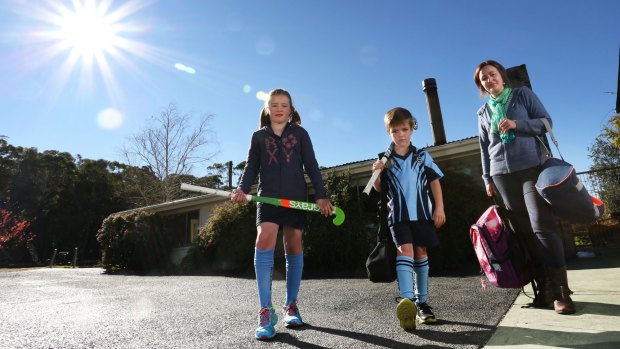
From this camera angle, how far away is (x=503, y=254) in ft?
8.45

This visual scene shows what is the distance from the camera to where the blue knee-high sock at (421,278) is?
8.27ft

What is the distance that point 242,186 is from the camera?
261cm

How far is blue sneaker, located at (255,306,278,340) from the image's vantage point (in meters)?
2.15

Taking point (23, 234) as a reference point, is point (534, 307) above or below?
below

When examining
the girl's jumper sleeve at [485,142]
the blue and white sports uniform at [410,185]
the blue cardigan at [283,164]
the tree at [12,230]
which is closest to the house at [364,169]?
the girl's jumper sleeve at [485,142]

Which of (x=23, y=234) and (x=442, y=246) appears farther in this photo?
(x=23, y=234)

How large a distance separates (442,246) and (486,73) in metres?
4.76

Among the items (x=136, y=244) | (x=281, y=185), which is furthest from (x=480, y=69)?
(x=136, y=244)

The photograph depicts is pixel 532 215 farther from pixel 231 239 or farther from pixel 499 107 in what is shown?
pixel 231 239

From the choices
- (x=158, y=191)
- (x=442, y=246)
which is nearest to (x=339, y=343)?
(x=442, y=246)

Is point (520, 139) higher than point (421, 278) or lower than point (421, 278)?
higher

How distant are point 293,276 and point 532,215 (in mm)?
1677

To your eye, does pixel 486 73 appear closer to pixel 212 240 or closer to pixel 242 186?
pixel 242 186

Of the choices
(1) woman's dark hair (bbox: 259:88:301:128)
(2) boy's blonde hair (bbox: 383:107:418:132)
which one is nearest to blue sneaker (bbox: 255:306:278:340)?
(1) woman's dark hair (bbox: 259:88:301:128)
